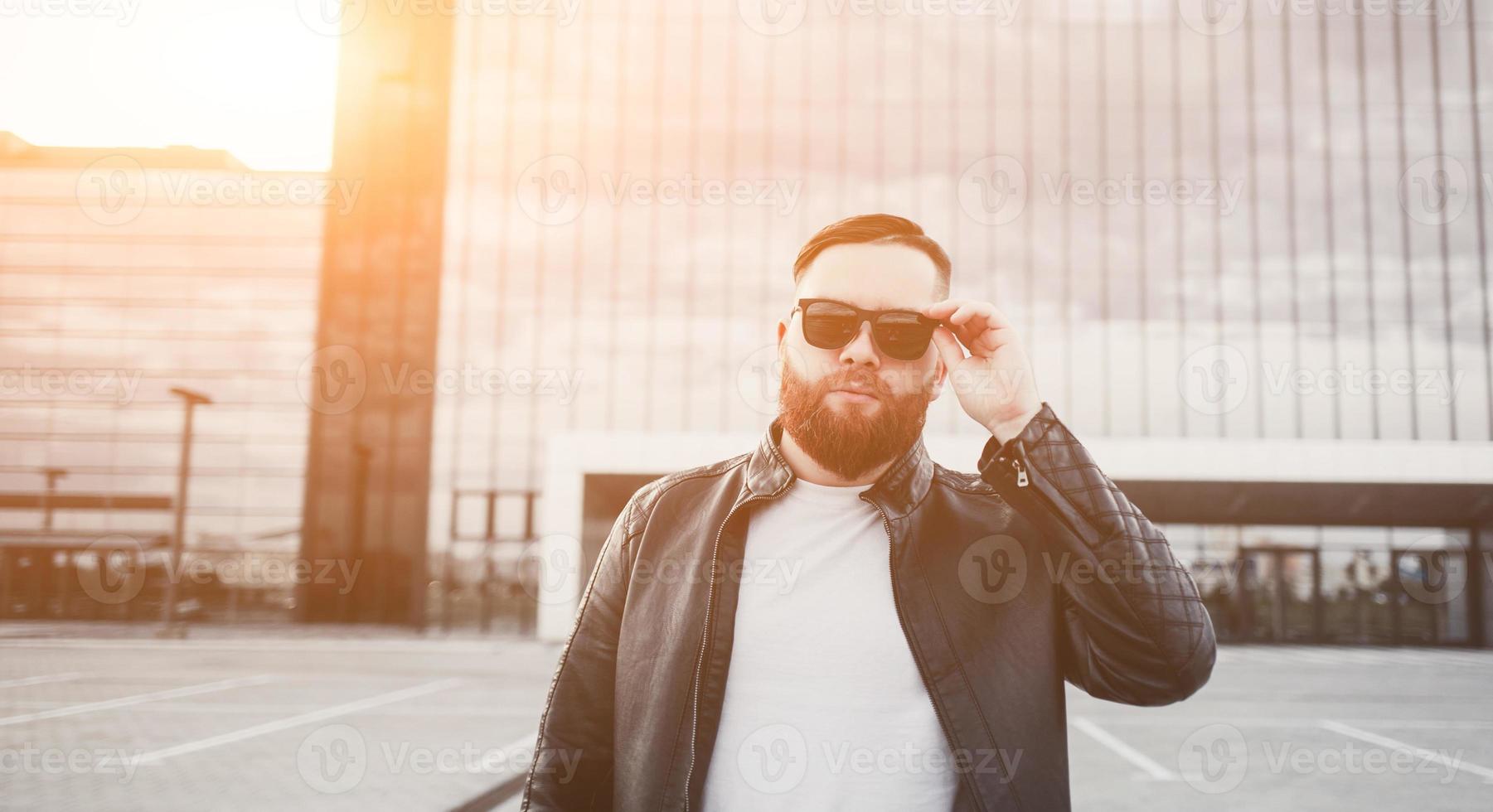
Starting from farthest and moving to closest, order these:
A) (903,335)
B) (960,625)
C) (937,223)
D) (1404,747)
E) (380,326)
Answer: (380,326) < (937,223) < (1404,747) < (903,335) < (960,625)

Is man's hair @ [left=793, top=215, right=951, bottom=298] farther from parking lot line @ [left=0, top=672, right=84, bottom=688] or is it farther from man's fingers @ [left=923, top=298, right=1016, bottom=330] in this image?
parking lot line @ [left=0, top=672, right=84, bottom=688]

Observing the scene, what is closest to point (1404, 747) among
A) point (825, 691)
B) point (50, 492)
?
point (825, 691)

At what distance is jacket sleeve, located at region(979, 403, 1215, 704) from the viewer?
1.86 meters

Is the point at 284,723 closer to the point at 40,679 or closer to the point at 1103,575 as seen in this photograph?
the point at 40,679

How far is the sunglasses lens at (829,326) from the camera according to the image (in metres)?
2.10

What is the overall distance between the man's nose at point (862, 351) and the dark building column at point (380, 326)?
91.5 ft

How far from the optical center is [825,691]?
200 cm

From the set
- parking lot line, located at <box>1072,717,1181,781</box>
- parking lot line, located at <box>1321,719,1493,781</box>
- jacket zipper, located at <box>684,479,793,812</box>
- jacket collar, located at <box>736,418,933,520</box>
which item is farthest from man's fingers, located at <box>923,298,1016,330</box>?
parking lot line, located at <box>1321,719,1493,781</box>

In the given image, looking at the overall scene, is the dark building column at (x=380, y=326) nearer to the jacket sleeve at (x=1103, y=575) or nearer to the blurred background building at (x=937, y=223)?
the blurred background building at (x=937, y=223)

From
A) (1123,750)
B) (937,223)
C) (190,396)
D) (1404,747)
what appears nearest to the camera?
(1123,750)

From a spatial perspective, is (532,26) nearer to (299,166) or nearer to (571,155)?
(571,155)

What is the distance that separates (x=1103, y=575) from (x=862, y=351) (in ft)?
2.15

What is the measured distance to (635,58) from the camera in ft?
93.7

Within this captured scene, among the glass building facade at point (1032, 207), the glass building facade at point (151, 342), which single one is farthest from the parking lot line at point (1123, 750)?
the glass building facade at point (151, 342)
